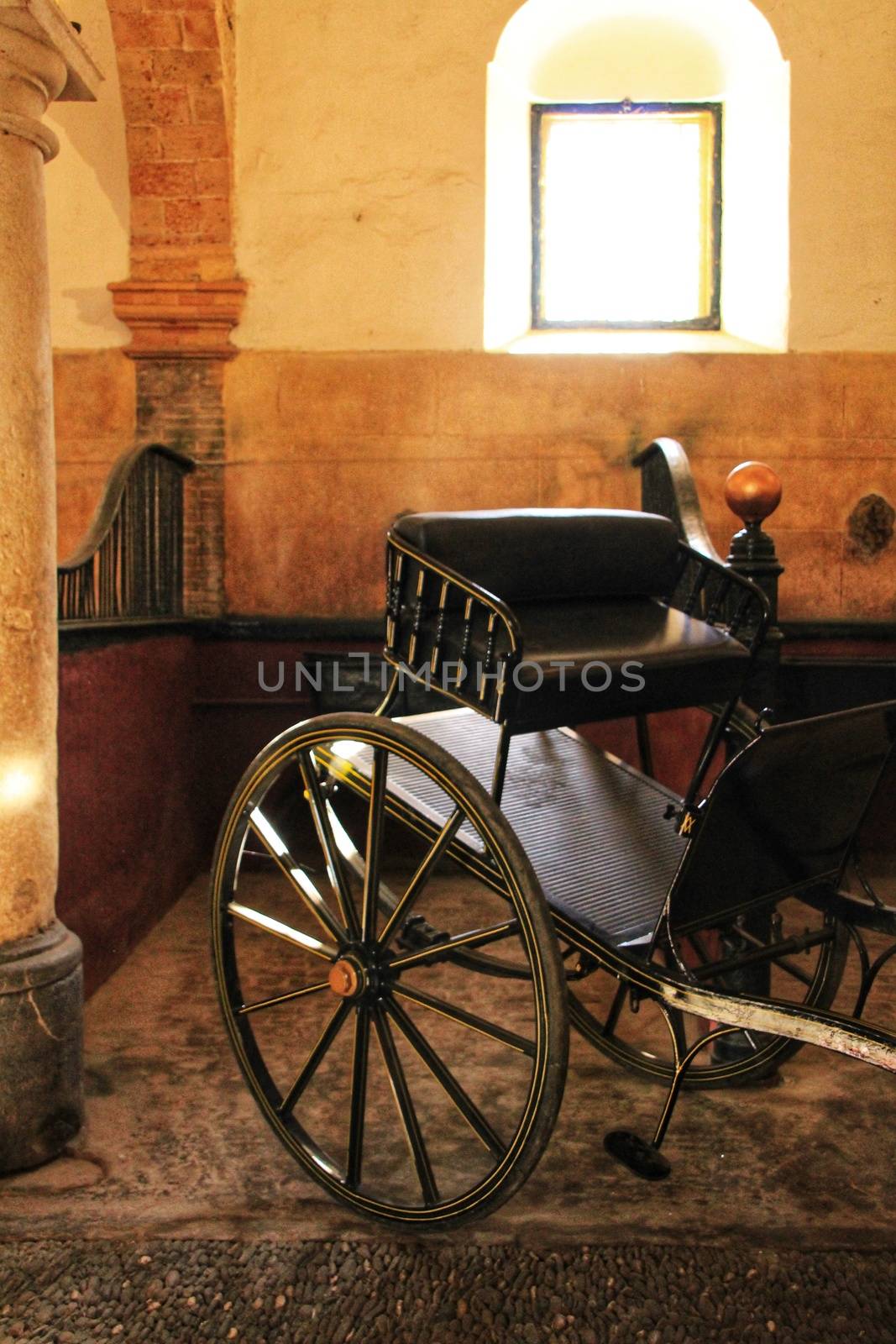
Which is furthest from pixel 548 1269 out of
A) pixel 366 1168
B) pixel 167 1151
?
pixel 167 1151

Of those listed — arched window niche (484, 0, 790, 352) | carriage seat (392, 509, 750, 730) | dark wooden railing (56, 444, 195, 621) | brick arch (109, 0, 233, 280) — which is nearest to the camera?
carriage seat (392, 509, 750, 730)

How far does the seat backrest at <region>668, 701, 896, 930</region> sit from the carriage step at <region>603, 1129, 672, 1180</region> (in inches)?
21.1

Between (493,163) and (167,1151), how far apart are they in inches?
182

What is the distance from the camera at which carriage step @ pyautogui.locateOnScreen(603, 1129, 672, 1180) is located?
2244mm

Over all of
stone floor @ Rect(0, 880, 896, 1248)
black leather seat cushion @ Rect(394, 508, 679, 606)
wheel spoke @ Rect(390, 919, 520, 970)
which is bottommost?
stone floor @ Rect(0, 880, 896, 1248)

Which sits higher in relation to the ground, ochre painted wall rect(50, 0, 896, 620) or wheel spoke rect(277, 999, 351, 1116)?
ochre painted wall rect(50, 0, 896, 620)

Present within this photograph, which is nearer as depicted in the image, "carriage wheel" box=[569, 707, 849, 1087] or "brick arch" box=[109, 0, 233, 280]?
"carriage wheel" box=[569, 707, 849, 1087]

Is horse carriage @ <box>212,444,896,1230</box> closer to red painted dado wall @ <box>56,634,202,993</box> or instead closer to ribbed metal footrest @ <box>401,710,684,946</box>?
ribbed metal footrest @ <box>401,710,684,946</box>

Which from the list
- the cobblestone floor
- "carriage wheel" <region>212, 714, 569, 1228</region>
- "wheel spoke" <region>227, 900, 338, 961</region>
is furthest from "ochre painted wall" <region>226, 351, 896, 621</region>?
the cobblestone floor

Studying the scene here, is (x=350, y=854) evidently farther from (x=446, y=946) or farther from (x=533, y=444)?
(x=533, y=444)

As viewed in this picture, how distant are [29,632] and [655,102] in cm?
463

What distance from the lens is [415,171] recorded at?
5246mm

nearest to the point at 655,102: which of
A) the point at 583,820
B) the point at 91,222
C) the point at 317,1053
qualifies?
the point at 91,222

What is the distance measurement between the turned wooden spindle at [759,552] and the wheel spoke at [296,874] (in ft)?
4.09
